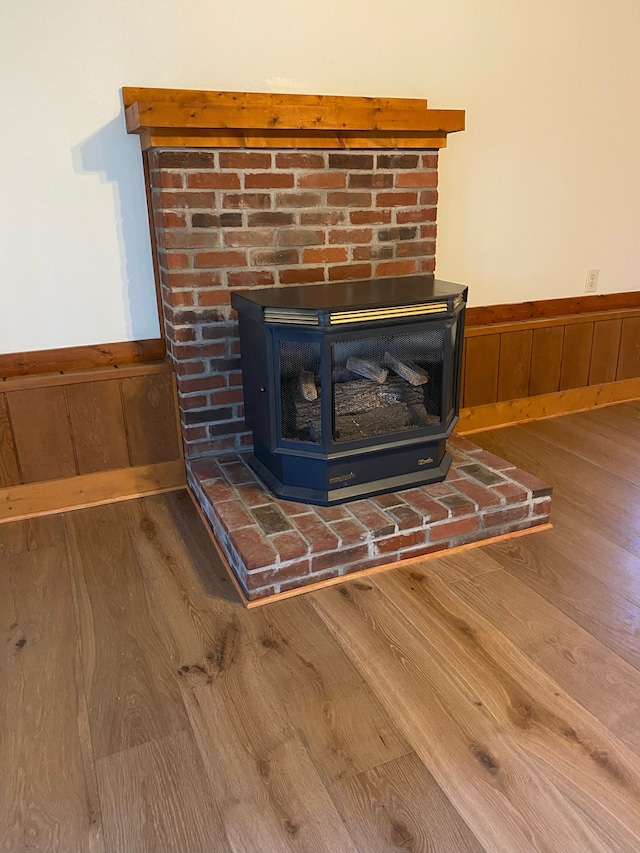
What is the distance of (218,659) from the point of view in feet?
5.58

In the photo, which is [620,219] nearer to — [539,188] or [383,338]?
[539,188]

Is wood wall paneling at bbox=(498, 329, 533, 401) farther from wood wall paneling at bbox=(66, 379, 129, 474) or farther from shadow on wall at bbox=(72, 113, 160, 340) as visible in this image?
wood wall paneling at bbox=(66, 379, 129, 474)

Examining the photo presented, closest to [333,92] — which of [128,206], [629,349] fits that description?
[128,206]

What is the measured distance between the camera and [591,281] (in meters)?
3.31

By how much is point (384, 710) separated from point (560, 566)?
2.80ft

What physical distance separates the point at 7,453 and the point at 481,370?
6.82 ft

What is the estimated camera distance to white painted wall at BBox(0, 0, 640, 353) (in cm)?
218

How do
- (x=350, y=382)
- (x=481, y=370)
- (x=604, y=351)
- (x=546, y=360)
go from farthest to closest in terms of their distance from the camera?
(x=604, y=351), (x=546, y=360), (x=481, y=370), (x=350, y=382)

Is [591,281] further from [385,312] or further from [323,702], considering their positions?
[323,702]

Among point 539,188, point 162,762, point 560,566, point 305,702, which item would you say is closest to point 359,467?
point 560,566

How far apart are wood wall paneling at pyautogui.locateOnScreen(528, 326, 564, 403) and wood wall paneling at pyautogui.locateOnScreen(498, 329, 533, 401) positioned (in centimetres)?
4

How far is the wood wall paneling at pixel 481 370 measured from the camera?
3049 mm

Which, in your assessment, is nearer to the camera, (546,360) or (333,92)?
(333,92)


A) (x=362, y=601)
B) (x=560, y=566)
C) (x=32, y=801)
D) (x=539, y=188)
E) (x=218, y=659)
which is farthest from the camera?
(x=539, y=188)
